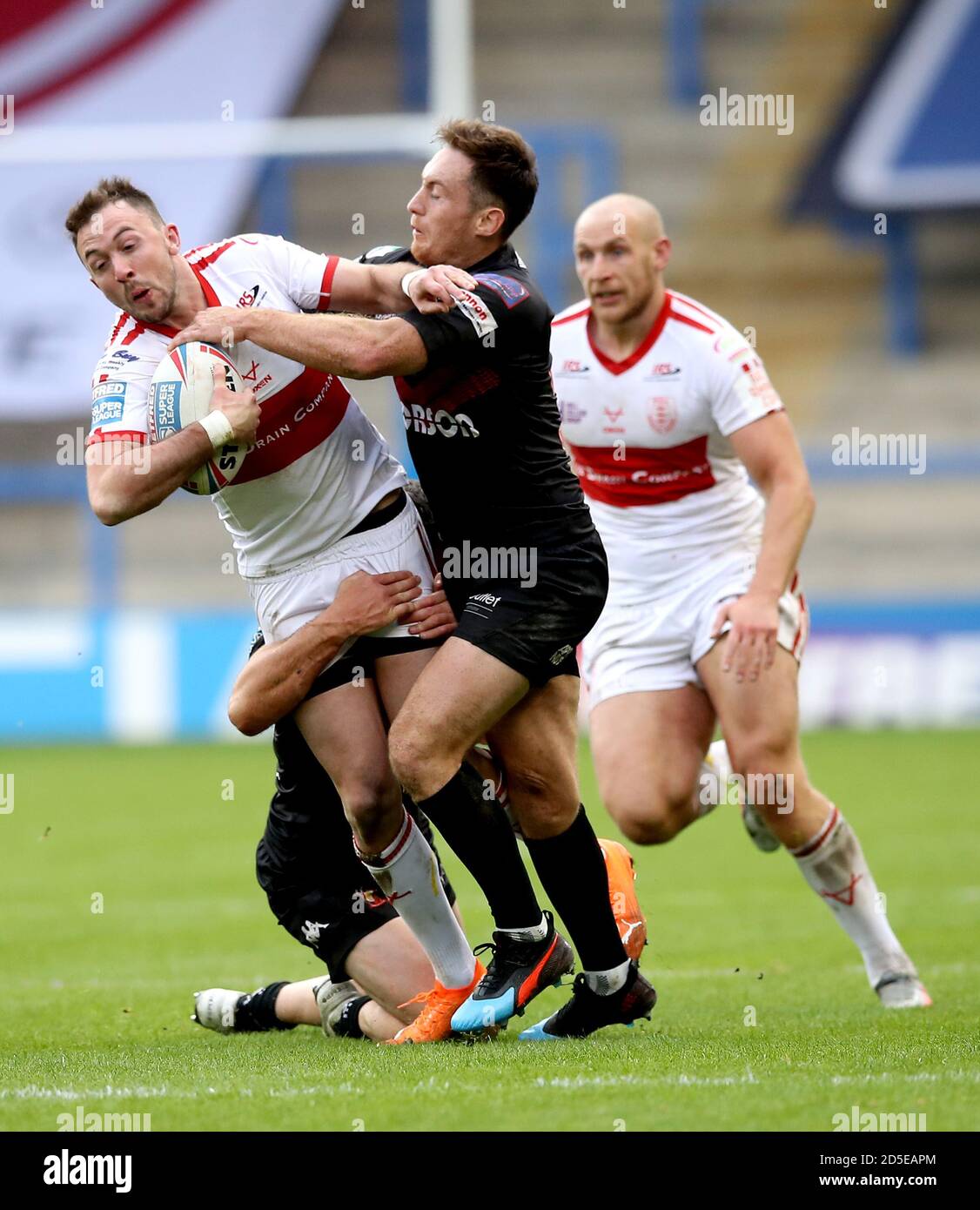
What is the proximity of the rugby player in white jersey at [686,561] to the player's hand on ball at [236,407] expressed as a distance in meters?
1.84

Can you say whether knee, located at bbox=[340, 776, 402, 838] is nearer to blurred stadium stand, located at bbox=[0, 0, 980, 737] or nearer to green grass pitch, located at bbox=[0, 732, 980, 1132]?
green grass pitch, located at bbox=[0, 732, 980, 1132]

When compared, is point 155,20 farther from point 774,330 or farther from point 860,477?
point 860,477

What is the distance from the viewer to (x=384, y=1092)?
14.2ft

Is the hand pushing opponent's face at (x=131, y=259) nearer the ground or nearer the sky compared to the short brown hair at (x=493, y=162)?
nearer the ground

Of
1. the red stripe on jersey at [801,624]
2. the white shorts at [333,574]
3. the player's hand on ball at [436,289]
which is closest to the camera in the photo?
the player's hand on ball at [436,289]

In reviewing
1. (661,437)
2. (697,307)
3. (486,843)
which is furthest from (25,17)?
(486,843)

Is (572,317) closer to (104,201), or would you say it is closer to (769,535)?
(769,535)

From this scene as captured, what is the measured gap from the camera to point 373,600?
17.4 feet

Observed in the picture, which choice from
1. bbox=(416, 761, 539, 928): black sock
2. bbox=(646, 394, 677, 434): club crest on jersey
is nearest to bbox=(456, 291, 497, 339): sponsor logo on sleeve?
bbox=(416, 761, 539, 928): black sock

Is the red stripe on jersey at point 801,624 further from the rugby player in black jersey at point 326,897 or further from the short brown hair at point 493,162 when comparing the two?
the short brown hair at point 493,162

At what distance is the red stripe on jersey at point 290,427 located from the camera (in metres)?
5.32

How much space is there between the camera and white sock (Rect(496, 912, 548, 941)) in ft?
17.1

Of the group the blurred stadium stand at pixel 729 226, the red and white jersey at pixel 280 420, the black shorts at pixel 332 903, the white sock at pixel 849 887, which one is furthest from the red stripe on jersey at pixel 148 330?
the blurred stadium stand at pixel 729 226
